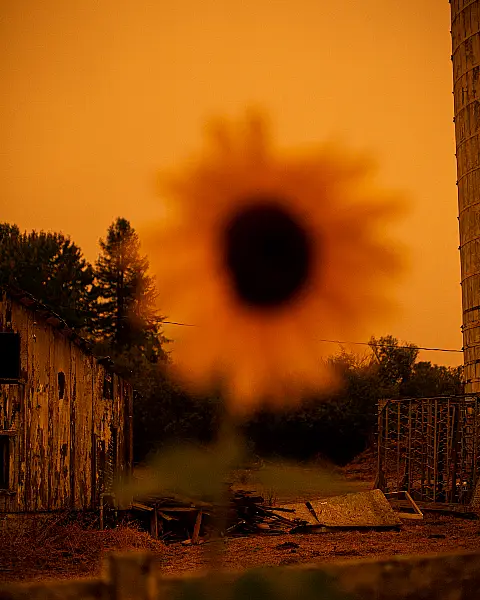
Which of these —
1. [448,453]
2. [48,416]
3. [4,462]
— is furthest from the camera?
[448,453]

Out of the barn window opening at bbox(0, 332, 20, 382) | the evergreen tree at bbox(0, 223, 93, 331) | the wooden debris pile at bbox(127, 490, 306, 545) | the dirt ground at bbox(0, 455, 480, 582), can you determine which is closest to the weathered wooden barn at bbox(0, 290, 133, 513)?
the barn window opening at bbox(0, 332, 20, 382)

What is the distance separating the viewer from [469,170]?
28891mm

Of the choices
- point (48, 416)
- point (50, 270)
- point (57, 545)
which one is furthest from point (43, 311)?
point (50, 270)

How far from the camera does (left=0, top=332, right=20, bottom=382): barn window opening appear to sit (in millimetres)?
19391

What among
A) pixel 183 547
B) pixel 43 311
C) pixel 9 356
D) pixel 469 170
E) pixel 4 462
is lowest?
pixel 183 547

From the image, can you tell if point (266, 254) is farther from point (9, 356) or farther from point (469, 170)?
point (469, 170)

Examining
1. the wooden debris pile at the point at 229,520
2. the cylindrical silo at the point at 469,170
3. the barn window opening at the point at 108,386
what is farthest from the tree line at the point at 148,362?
the barn window opening at the point at 108,386

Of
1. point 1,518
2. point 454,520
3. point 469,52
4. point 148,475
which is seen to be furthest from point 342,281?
point 469,52

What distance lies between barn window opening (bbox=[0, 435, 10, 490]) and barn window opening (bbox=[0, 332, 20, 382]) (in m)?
1.42

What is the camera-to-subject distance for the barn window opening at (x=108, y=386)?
20422 millimetres

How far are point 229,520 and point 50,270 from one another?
42.3 meters

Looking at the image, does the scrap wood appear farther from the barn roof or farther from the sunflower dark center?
the sunflower dark center

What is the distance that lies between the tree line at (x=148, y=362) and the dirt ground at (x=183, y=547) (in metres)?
20.1

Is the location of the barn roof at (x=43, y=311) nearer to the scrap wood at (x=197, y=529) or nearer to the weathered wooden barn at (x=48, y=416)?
the weathered wooden barn at (x=48, y=416)
